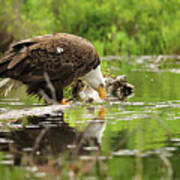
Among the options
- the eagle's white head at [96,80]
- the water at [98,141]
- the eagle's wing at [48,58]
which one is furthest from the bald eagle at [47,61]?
the water at [98,141]

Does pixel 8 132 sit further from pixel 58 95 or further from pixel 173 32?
pixel 173 32

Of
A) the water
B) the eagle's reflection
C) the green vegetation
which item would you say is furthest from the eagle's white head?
the green vegetation

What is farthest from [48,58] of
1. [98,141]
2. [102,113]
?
A: [98,141]

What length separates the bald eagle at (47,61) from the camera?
298 inches

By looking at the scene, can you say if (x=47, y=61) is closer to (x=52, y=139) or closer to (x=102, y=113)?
(x=102, y=113)

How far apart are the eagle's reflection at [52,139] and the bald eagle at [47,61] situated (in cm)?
86

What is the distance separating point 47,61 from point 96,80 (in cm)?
117

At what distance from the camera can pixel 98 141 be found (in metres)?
5.41

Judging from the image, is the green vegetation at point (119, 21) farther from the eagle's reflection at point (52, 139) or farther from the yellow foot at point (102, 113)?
the eagle's reflection at point (52, 139)

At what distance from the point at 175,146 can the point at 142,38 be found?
1927cm

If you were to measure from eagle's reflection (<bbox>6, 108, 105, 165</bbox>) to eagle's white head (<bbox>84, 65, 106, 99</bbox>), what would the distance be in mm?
1547

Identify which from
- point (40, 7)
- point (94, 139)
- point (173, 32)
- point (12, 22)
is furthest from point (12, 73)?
point (40, 7)

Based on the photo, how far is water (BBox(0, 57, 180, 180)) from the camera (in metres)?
4.21

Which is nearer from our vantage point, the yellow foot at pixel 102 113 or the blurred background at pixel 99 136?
the blurred background at pixel 99 136
